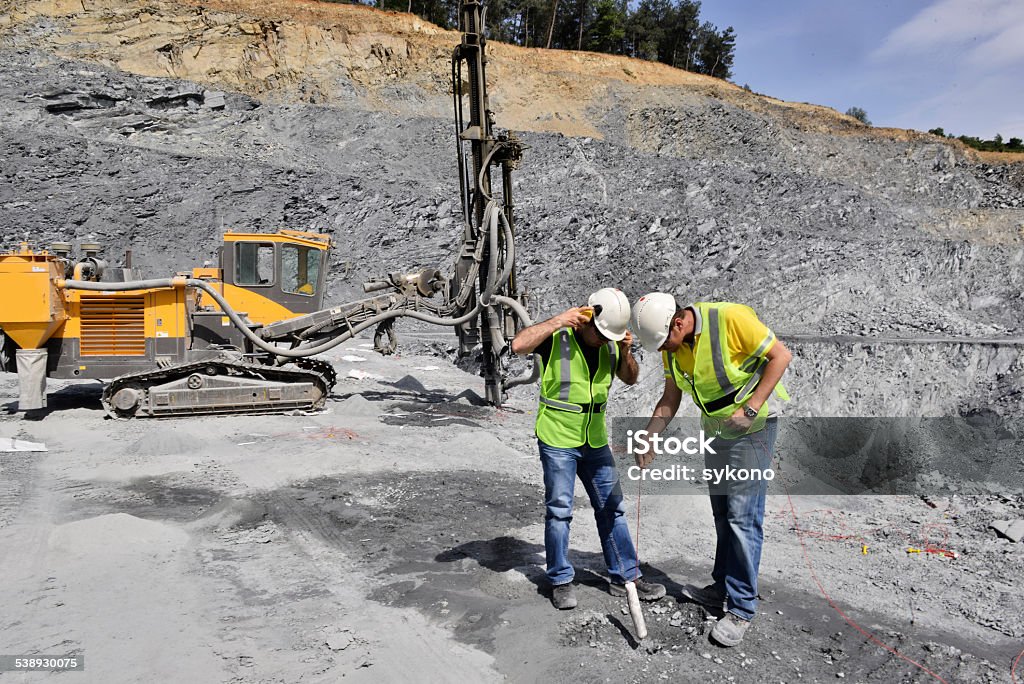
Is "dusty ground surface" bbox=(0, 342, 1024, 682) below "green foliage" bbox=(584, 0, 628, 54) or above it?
below

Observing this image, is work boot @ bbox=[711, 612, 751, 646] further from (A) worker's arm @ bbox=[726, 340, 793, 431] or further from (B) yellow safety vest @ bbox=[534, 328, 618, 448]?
(B) yellow safety vest @ bbox=[534, 328, 618, 448]

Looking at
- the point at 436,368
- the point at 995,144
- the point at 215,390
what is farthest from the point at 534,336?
the point at 995,144

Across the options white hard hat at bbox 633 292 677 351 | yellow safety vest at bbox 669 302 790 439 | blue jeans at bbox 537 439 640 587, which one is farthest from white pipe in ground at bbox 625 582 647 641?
white hard hat at bbox 633 292 677 351

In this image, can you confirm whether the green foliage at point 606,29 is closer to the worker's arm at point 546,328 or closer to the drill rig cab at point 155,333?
the drill rig cab at point 155,333

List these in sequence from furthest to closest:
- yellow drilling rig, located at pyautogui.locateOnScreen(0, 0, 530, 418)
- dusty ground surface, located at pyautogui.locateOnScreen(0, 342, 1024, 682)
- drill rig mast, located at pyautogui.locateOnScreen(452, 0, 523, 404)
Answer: drill rig mast, located at pyautogui.locateOnScreen(452, 0, 523, 404) → yellow drilling rig, located at pyautogui.locateOnScreen(0, 0, 530, 418) → dusty ground surface, located at pyautogui.locateOnScreen(0, 342, 1024, 682)

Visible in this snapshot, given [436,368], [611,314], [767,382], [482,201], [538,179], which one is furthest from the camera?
[538,179]

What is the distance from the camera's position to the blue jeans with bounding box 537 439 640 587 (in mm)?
3963

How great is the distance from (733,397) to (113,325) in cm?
840

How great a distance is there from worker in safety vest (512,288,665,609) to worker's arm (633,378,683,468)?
7.7 inches

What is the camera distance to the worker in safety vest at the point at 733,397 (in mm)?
3691

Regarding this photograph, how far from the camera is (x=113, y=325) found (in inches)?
362

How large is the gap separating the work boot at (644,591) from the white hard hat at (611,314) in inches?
59.3

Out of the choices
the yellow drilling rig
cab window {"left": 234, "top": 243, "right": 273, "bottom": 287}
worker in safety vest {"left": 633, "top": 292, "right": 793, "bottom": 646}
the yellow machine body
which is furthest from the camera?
cab window {"left": 234, "top": 243, "right": 273, "bottom": 287}

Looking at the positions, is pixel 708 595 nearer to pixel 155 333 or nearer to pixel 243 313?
pixel 243 313
